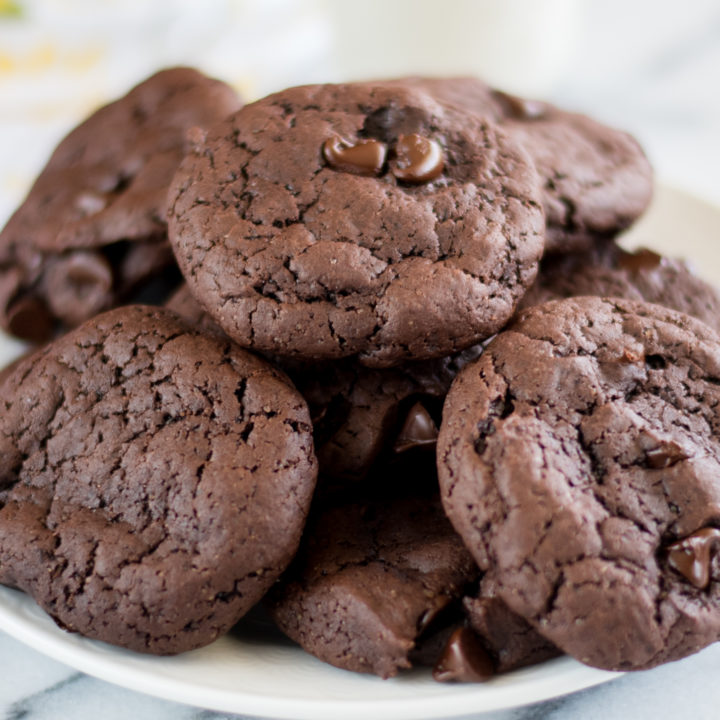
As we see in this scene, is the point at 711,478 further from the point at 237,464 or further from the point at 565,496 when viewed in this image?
the point at 237,464

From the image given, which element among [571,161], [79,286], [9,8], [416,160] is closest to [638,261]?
[571,161]

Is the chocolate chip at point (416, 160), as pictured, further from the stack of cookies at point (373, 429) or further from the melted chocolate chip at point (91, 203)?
the melted chocolate chip at point (91, 203)

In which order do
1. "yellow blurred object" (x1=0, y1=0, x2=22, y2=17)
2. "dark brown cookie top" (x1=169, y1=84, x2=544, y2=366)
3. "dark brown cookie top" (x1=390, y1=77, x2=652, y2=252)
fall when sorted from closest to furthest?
"dark brown cookie top" (x1=169, y1=84, x2=544, y2=366)
"dark brown cookie top" (x1=390, y1=77, x2=652, y2=252)
"yellow blurred object" (x1=0, y1=0, x2=22, y2=17)

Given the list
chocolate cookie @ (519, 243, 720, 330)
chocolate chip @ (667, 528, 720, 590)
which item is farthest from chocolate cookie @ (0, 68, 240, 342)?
chocolate chip @ (667, 528, 720, 590)

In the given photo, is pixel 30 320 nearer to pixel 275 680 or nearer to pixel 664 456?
pixel 275 680

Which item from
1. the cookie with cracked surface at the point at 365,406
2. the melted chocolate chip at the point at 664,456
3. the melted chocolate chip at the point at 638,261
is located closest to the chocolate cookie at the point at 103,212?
the cookie with cracked surface at the point at 365,406

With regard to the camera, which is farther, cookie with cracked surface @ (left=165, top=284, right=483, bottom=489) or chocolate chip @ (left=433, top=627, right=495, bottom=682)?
cookie with cracked surface @ (left=165, top=284, right=483, bottom=489)

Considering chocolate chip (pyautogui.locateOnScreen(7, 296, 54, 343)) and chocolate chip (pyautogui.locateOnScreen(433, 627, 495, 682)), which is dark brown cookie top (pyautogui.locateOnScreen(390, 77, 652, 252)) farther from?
chocolate chip (pyautogui.locateOnScreen(7, 296, 54, 343))

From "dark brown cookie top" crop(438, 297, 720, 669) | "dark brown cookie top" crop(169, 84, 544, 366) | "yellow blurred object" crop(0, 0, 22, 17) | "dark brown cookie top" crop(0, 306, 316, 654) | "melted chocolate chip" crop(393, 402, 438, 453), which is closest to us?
"dark brown cookie top" crop(438, 297, 720, 669)
